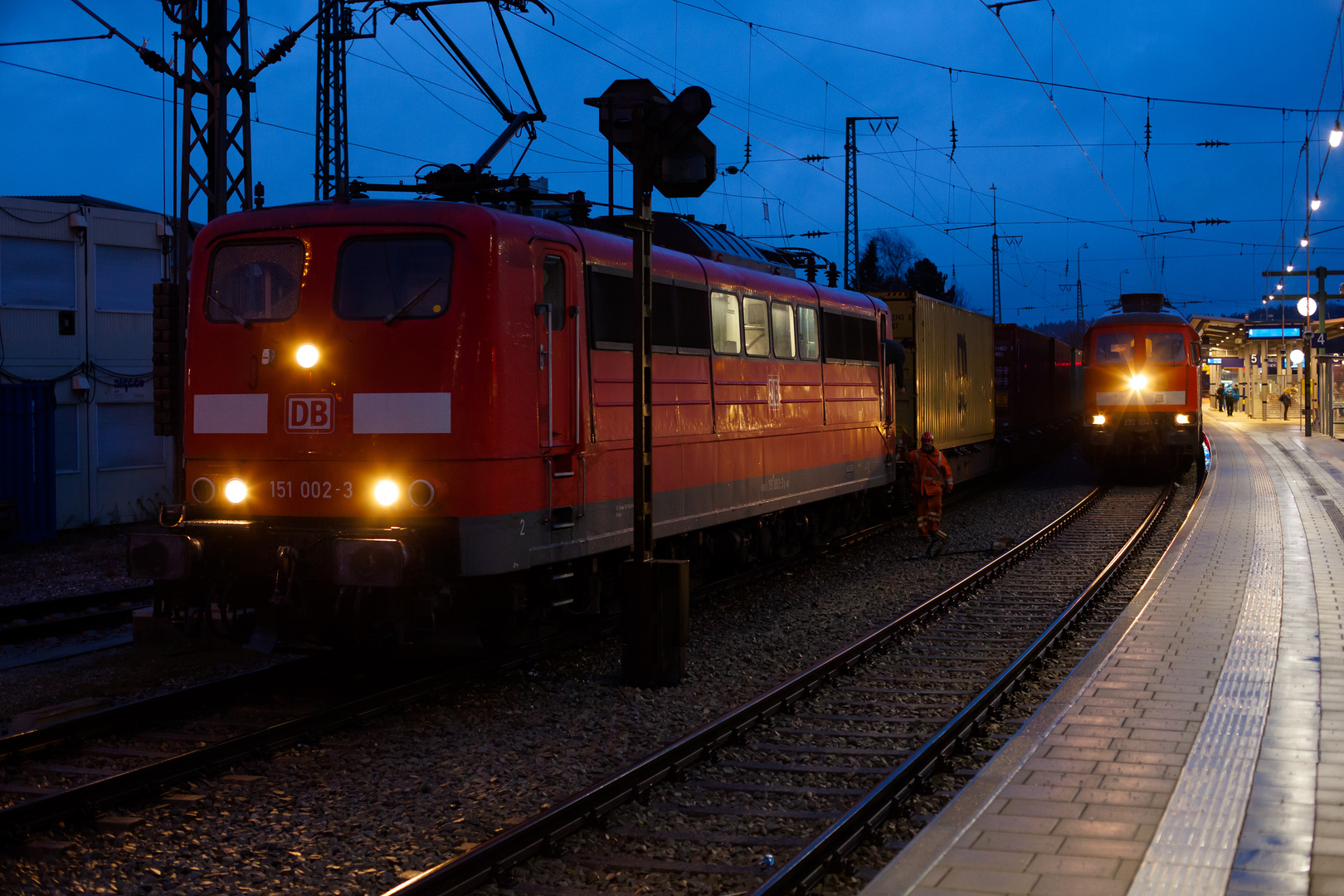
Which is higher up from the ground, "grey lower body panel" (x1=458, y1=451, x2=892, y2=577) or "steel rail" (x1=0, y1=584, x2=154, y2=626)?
"grey lower body panel" (x1=458, y1=451, x2=892, y2=577)

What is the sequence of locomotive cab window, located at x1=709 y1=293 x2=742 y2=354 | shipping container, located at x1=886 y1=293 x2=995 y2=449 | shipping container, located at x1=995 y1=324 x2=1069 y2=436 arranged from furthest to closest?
shipping container, located at x1=995 y1=324 x2=1069 y2=436 → shipping container, located at x1=886 y1=293 x2=995 y2=449 → locomotive cab window, located at x1=709 y1=293 x2=742 y2=354

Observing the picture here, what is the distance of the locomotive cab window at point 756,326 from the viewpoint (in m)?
11.7

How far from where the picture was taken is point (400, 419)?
307 inches

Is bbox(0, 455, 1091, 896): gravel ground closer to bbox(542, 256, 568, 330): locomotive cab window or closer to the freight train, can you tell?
the freight train

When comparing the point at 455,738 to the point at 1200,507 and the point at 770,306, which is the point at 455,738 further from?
the point at 1200,507

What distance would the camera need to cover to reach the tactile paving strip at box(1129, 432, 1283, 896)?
455 cm

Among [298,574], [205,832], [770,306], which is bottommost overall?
[205,832]

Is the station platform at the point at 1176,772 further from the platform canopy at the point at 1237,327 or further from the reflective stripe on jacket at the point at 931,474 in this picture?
the platform canopy at the point at 1237,327

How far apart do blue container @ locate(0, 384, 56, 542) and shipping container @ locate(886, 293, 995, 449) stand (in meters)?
12.7

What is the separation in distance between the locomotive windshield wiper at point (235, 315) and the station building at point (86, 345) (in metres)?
11.2

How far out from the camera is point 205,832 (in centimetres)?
561

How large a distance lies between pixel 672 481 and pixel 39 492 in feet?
39.8

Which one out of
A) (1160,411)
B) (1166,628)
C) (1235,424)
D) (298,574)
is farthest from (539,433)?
(1235,424)

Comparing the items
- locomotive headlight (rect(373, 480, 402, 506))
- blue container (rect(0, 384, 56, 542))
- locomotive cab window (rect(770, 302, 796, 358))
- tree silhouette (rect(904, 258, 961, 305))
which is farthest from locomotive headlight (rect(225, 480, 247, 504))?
tree silhouette (rect(904, 258, 961, 305))
